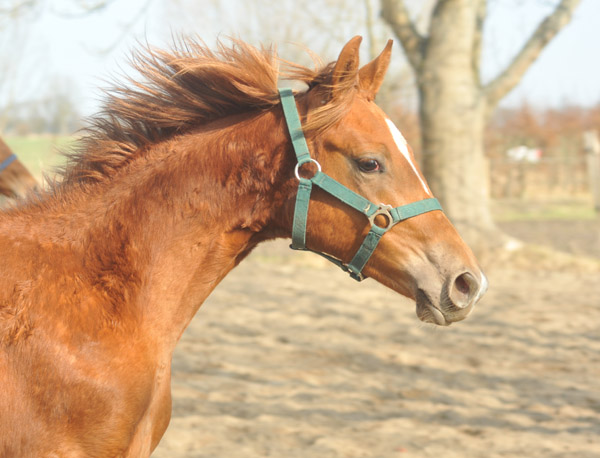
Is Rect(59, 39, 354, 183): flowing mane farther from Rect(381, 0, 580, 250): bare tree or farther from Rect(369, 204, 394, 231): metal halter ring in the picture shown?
Rect(381, 0, 580, 250): bare tree

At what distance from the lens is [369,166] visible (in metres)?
2.27

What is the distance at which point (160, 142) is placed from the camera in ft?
7.88

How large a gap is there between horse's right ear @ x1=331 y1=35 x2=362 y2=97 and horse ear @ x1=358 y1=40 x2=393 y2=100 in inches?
4.3

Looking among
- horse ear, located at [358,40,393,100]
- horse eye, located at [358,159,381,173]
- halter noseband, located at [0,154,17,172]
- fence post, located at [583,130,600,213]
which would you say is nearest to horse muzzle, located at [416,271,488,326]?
horse eye, located at [358,159,381,173]

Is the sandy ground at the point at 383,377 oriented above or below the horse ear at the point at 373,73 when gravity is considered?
below

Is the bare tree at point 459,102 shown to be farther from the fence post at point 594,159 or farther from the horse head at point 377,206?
the horse head at point 377,206

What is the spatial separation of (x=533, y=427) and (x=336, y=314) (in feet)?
10.7

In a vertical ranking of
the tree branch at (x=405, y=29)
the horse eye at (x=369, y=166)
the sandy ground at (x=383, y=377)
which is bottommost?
the sandy ground at (x=383, y=377)

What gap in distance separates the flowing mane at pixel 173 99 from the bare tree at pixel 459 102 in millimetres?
7530

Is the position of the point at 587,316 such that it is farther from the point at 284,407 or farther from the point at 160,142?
the point at 160,142

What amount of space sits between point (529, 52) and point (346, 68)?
8.36 meters

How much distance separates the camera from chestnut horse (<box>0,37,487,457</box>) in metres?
2.08

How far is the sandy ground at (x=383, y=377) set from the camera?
4000 mm

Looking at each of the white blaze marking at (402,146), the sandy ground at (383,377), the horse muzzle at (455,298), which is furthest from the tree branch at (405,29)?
the horse muzzle at (455,298)
